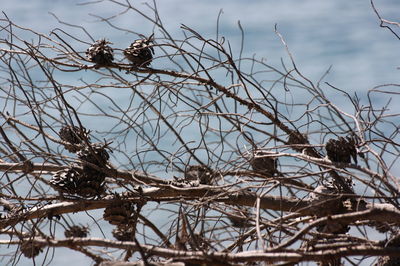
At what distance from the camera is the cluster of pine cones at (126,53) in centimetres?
263

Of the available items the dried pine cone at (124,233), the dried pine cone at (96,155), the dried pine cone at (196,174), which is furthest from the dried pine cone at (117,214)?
the dried pine cone at (196,174)

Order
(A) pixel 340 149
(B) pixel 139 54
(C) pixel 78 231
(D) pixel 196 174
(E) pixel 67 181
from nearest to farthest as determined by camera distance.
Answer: (A) pixel 340 149, (E) pixel 67 181, (B) pixel 139 54, (D) pixel 196 174, (C) pixel 78 231

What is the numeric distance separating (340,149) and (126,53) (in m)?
0.98

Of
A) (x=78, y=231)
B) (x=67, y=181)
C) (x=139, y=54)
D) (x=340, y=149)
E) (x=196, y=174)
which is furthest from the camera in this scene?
(x=78, y=231)

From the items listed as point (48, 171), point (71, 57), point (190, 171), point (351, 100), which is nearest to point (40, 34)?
point (71, 57)

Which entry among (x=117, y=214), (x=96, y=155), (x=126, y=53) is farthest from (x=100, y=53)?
(x=117, y=214)

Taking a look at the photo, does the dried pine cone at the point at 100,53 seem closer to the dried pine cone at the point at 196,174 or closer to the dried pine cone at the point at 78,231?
the dried pine cone at the point at 196,174

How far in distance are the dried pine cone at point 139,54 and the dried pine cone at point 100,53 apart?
75 mm

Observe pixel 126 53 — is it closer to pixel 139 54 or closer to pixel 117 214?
pixel 139 54

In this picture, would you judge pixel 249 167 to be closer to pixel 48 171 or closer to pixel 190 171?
pixel 190 171

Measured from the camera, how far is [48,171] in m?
2.86

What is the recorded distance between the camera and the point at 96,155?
2557mm

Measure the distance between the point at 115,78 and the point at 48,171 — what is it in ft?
1.72

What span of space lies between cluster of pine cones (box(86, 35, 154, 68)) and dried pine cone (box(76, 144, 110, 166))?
338mm
